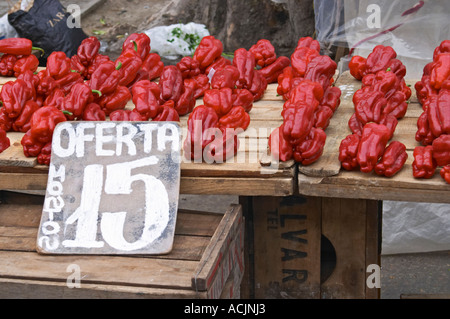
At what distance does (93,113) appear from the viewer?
8.70 ft

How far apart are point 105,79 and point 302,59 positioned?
92 centimetres

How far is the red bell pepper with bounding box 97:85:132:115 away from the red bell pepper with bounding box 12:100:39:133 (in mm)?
288

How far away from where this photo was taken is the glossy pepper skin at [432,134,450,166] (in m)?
2.16

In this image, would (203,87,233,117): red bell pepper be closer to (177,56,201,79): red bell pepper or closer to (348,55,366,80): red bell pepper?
(177,56,201,79): red bell pepper

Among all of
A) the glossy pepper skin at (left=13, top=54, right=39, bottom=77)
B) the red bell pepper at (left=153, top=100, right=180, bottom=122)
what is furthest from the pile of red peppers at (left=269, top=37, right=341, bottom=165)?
the glossy pepper skin at (left=13, top=54, right=39, bottom=77)

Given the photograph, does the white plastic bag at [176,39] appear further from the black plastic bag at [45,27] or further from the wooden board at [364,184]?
the wooden board at [364,184]

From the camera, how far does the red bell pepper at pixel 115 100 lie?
2.81 meters

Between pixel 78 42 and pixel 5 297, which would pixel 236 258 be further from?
pixel 78 42

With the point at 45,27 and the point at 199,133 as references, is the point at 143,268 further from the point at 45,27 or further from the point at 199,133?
the point at 45,27

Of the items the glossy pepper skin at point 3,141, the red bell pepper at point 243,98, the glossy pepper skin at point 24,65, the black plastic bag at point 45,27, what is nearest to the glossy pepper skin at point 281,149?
the red bell pepper at point 243,98

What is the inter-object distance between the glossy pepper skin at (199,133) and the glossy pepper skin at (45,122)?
20.5 inches

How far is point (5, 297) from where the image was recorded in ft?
6.66

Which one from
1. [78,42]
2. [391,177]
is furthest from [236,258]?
[78,42]

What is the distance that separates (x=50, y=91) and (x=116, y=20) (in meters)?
5.01
